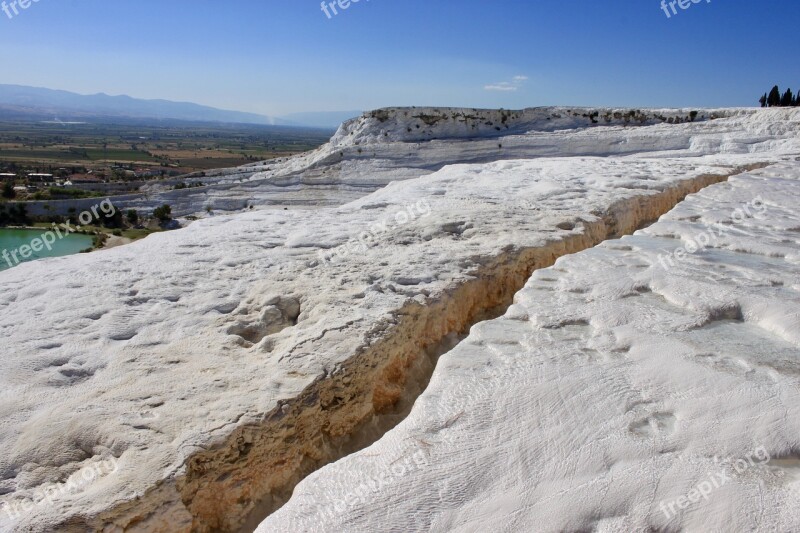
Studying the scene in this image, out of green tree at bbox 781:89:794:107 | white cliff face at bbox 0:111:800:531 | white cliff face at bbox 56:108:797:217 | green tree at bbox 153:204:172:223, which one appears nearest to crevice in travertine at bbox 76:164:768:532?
white cliff face at bbox 0:111:800:531

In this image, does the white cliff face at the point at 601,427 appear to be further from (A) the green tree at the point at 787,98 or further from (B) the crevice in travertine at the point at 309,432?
(A) the green tree at the point at 787,98

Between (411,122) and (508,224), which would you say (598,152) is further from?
(508,224)

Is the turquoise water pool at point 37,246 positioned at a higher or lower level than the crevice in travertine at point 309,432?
lower

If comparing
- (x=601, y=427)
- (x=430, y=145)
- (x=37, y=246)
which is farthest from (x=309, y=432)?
(x=37, y=246)

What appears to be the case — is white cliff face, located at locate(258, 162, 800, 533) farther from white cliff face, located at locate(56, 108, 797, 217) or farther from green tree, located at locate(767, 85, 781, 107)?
green tree, located at locate(767, 85, 781, 107)

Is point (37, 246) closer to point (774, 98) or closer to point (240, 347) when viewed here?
point (240, 347)

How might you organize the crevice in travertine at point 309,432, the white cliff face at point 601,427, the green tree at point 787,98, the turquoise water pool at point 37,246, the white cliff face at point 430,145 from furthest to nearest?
the green tree at point 787,98
the turquoise water pool at point 37,246
the white cliff face at point 430,145
the crevice in travertine at point 309,432
the white cliff face at point 601,427

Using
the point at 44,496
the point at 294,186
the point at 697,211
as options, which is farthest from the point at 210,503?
the point at 294,186

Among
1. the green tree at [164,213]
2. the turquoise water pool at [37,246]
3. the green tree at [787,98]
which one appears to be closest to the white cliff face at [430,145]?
the green tree at [164,213]
